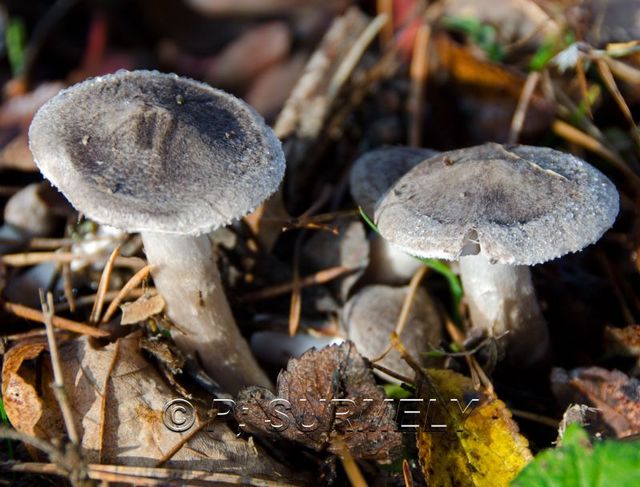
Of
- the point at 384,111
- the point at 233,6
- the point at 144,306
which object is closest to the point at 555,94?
the point at 384,111

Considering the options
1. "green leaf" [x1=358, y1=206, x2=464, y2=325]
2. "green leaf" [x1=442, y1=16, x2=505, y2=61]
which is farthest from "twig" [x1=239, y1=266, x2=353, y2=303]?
"green leaf" [x1=442, y1=16, x2=505, y2=61]

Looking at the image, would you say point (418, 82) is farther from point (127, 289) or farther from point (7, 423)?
point (7, 423)

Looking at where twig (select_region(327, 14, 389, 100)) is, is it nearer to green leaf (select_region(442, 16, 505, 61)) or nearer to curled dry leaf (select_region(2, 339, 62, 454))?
green leaf (select_region(442, 16, 505, 61))

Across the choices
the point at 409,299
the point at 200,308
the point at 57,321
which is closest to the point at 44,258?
the point at 57,321

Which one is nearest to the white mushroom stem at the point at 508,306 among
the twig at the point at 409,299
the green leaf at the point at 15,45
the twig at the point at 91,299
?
the twig at the point at 409,299

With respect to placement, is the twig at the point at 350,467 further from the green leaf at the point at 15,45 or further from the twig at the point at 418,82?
the green leaf at the point at 15,45
